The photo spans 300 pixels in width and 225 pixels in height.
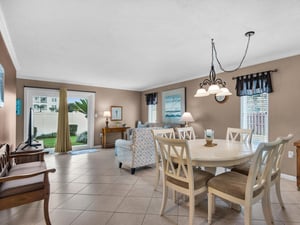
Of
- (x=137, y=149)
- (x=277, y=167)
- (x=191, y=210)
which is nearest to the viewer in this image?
(x=191, y=210)

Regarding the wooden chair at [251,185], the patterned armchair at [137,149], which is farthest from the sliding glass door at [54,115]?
the wooden chair at [251,185]

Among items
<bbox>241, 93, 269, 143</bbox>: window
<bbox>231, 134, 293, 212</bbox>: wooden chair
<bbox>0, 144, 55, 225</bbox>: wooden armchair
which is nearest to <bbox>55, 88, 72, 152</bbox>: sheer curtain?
<bbox>0, 144, 55, 225</bbox>: wooden armchair

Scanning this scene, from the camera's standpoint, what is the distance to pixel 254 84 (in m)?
3.59

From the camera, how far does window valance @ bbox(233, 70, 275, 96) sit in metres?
3.39

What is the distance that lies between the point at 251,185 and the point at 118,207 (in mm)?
1637

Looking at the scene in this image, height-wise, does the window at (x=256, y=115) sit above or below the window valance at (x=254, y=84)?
below

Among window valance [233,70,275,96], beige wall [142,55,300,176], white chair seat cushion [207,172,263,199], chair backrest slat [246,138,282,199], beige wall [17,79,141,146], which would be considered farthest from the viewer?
beige wall [17,79,141,146]

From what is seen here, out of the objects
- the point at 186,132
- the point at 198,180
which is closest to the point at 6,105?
the point at 198,180

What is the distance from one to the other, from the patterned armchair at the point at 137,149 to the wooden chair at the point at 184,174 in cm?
145

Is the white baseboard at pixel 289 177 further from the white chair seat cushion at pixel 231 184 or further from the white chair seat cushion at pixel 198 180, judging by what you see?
the white chair seat cushion at pixel 198 180

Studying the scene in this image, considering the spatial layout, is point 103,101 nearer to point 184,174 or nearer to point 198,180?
point 184,174

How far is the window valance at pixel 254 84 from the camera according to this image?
11.1ft

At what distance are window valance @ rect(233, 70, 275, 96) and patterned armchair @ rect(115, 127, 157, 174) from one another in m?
2.27

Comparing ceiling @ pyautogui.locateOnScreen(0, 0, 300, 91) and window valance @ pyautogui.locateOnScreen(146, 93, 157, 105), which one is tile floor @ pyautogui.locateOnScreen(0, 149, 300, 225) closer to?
ceiling @ pyautogui.locateOnScreen(0, 0, 300, 91)
